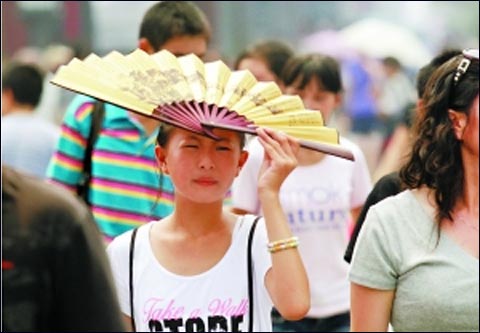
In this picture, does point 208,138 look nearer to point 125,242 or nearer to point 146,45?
point 125,242

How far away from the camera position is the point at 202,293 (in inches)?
172

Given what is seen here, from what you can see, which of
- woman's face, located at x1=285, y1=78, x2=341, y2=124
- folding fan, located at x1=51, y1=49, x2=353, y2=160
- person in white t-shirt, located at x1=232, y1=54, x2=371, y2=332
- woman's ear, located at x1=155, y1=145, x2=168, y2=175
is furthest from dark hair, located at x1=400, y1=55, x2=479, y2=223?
woman's face, located at x1=285, y1=78, x2=341, y2=124

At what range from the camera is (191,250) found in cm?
444

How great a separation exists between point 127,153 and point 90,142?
18cm

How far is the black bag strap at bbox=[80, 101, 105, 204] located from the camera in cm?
A: 610

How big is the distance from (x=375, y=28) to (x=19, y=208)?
12.5 metres

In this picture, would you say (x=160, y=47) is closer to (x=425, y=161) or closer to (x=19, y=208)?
(x=425, y=161)

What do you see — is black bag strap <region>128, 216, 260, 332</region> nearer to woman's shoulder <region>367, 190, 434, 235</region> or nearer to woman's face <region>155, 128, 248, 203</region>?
woman's face <region>155, 128, 248, 203</region>

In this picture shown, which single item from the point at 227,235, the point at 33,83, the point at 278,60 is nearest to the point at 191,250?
the point at 227,235

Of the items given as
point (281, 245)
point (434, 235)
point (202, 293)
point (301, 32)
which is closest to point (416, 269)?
point (434, 235)

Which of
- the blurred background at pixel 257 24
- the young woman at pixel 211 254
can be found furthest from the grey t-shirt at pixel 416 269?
the blurred background at pixel 257 24

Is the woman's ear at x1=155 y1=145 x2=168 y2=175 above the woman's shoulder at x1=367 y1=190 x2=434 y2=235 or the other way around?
above

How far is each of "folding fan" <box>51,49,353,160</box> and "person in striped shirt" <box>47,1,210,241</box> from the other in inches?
51.2

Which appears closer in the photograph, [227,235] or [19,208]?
[19,208]
